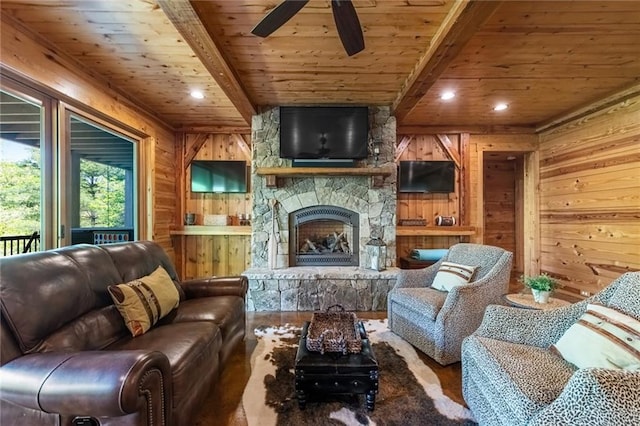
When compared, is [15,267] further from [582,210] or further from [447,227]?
[582,210]

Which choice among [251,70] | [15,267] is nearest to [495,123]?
[251,70]

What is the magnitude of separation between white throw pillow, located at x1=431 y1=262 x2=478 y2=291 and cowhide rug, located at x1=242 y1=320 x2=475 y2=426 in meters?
0.69

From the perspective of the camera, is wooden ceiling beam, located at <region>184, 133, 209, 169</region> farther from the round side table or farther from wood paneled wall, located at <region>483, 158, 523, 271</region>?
wood paneled wall, located at <region>483, 158, 523, 271</region>

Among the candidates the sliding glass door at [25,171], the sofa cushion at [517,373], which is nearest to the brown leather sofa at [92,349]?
the sliding glass door at [25,171]

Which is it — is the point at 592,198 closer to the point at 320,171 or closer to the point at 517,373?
the point at 320,171

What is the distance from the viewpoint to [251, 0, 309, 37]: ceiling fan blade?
5.33 feet

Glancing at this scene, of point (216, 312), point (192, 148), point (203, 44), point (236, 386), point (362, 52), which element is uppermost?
point (362, 52)

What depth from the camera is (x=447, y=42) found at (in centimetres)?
223

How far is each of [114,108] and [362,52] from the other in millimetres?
2862

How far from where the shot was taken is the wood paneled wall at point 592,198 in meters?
3.46

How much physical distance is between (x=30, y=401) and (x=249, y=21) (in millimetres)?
2539

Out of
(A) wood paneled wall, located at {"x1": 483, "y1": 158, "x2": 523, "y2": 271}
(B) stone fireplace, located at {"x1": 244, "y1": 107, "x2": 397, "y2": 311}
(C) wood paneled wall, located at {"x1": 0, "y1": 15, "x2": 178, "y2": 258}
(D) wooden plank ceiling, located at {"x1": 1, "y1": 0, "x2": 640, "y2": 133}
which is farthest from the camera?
(A) wood paneled wall, located at {"x1": 483, "y1": 158, "x2": 523, "y2": 271}

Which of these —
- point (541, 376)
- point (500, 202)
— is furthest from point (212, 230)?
point (500, 202)

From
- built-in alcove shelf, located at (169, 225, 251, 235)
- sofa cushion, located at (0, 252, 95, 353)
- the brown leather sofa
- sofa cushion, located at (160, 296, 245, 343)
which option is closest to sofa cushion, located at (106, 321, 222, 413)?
the brown leather sofa
